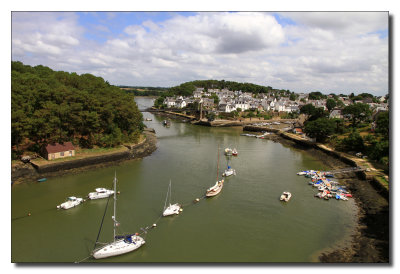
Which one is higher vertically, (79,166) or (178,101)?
(178,101)

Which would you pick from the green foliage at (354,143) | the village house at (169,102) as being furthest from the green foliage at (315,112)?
the village house at (169,102)

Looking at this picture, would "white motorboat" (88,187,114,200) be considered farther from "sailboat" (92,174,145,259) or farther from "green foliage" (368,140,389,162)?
"green foliage" (368,140,389,162)

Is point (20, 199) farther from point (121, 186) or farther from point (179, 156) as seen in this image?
point (179, 156)

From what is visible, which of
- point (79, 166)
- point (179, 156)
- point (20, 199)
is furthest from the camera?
point (179, 156)

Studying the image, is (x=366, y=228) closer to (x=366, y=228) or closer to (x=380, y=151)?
(x=366, y=228)

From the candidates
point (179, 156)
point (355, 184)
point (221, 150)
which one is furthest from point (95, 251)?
point (221, 150)

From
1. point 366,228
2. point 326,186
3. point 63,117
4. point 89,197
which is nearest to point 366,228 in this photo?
point 366,228

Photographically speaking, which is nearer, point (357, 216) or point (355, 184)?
point (357, 216)
